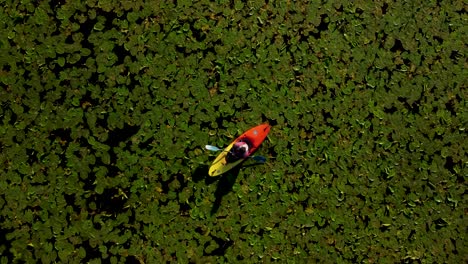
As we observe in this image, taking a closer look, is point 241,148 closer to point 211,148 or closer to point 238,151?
point 238,151

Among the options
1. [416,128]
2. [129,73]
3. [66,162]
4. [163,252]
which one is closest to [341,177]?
[416,128]

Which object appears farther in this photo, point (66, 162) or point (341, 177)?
Result: point (341, 177)

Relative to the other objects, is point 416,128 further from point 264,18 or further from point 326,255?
point 264,18

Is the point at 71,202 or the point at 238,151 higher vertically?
the point at 238,151

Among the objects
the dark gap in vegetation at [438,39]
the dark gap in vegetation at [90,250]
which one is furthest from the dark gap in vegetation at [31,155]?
the dark gap in vegetation at [438,39]

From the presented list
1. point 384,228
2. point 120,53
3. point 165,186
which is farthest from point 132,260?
point 384,228

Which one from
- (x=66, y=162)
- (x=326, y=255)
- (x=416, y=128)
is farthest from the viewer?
(x=416, y=128)
